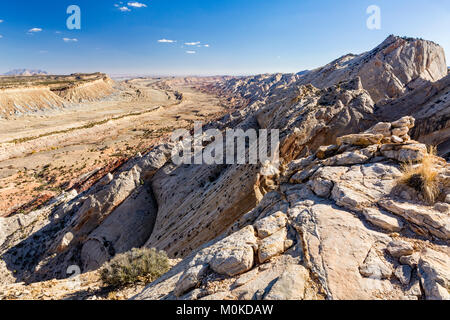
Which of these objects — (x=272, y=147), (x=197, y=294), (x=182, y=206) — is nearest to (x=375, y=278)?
(x=197, y=294)

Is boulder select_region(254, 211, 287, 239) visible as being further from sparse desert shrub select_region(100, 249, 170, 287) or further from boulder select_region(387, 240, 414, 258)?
sparse desert shrub select_region(100, 249, 170, 287)

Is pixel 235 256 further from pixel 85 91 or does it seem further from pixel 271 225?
pixel 85 91

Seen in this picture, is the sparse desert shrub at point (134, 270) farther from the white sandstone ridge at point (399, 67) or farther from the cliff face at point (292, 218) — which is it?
the white sandstone ridge at point (399, 67)

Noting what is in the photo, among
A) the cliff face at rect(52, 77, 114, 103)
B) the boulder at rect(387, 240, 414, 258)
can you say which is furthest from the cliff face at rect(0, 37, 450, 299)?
the cliff face at rect(52, 77, 114, 103)

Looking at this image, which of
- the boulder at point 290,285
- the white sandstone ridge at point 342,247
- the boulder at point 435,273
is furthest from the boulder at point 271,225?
the boulder at point 435,273
